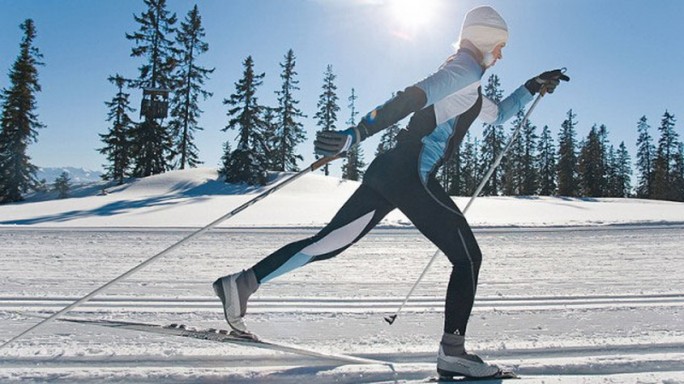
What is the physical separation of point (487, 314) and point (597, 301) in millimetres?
1296

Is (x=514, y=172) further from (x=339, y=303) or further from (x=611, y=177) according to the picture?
(x=339, y=303)

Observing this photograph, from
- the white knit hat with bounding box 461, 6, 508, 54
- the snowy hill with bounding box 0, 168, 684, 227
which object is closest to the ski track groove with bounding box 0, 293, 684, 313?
the white knit hat with bounding box 461, 6, 508, 54

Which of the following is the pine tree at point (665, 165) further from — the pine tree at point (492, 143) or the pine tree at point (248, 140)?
the pine tree at point (248, 140)

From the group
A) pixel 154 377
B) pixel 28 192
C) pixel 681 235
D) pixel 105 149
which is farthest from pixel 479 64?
pixel 105 149

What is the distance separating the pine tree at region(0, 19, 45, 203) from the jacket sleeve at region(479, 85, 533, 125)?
35488 millimetres

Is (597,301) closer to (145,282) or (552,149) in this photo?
(145,282)

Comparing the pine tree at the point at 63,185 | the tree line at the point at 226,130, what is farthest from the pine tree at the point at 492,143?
the pine tree at the point at 63,185

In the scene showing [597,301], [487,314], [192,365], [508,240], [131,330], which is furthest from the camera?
[508,240]

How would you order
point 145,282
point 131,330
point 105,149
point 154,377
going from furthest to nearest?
1. point 105,149
2. point 145,282
3. point 131,330
4. point 154,377

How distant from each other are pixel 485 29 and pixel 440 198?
38.7 inches

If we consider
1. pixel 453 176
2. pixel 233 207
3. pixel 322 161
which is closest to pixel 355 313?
pixel 322 161

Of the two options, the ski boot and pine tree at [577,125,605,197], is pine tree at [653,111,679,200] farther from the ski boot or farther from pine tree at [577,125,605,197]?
the ski boot

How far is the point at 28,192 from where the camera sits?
3191 cm

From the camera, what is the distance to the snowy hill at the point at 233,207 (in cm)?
1156
